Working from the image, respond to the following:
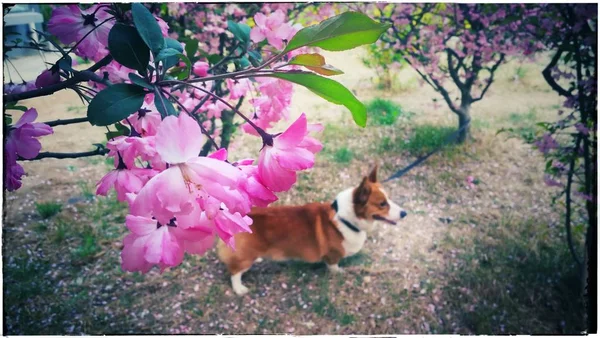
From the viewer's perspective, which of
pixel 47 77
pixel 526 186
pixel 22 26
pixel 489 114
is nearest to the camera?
pixel 47 77

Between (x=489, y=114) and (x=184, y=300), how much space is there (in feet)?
8.07

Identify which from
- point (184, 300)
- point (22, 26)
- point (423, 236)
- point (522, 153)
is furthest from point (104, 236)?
point (522, 153)

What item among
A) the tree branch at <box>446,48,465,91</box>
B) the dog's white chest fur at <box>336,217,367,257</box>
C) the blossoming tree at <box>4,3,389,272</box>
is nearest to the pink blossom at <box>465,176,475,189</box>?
the tree branch at <box>446,48,465,91</box>

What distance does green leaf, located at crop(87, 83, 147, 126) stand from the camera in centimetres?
32

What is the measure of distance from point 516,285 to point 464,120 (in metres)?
1.34

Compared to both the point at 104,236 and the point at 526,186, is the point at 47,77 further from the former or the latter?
the point at 526,186

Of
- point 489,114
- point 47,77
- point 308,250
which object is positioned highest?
point 47,77

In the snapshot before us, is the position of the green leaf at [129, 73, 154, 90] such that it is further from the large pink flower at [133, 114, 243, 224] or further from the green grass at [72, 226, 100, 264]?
the green grass at [72, 226, 100, 264]

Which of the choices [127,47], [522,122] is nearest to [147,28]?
[127,47]

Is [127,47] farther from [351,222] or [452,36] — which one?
[452,36]

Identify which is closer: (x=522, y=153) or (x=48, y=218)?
(x=48, y=218)

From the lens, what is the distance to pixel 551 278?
1.50 m

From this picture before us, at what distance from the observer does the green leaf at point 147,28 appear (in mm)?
334

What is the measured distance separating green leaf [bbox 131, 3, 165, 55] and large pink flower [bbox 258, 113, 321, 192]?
0.44 feet
